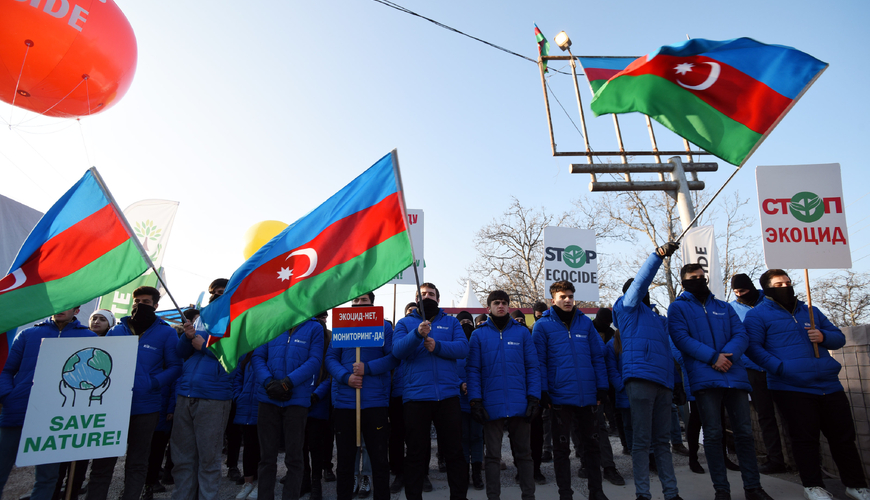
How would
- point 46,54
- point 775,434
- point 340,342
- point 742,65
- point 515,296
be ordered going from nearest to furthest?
1. point 742,65
2. point 340,342
3. point 775,434
4. point 46,54
5. point 515,296

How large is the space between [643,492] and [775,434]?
250 centimetres

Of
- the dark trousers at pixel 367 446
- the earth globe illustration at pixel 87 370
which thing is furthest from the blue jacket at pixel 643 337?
the earth globe illustration at pixel 87 370

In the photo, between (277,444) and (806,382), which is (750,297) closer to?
(806,382)

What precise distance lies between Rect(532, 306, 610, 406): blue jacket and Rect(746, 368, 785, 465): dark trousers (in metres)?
2.14

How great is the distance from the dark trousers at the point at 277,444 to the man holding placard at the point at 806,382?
4.63 m

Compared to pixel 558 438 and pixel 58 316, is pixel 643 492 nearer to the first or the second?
pixel 558 438

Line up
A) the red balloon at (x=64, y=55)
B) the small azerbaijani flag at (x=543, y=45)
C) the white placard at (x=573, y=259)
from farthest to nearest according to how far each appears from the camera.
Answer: the small azerbaijani flag at (x=543, y=45) → the white placard at (x=573, y=259) → the red balloon at (x=64, y=55)

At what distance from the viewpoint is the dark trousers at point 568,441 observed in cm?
463

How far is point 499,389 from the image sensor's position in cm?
468

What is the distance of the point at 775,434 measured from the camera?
18.8 feet

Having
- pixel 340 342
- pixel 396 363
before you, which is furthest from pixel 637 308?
pixel 340 342

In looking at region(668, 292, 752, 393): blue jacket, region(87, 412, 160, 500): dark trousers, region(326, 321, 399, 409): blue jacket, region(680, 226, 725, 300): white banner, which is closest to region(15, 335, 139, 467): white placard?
region(87, 412, 160, 500): dark trousers

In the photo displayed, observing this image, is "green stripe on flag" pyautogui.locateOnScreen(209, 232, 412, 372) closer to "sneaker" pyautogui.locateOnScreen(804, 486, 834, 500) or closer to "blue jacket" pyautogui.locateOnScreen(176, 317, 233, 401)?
"blue jacket" pyautogui.locateOnScreen(176, 317, 233, 401)

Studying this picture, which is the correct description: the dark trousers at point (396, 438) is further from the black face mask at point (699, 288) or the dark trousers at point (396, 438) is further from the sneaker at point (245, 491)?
the black face mask at point (699, 288)
